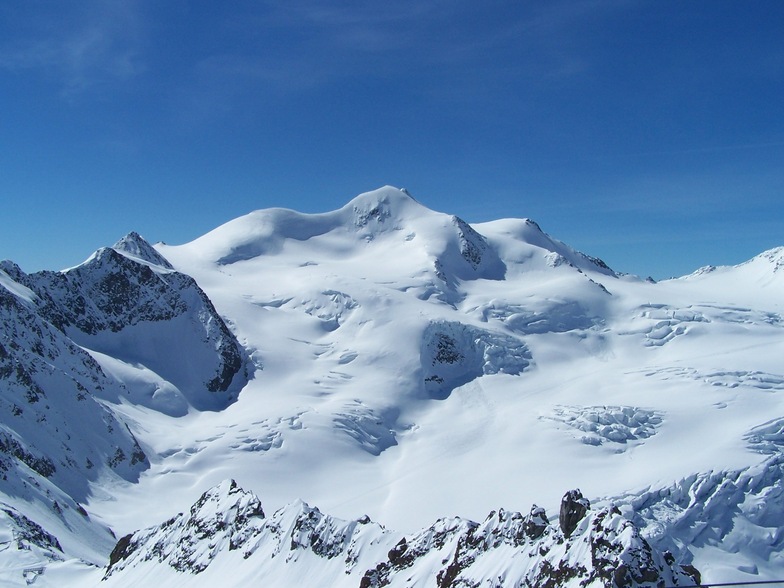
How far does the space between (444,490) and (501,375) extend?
122 feet

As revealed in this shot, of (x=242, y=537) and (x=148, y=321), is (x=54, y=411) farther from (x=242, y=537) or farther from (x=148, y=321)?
(x=242, y=537)

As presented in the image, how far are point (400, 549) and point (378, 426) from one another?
62.7 m

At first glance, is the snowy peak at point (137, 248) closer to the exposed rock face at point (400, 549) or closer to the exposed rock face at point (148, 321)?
the exposed rock face at point (148, 321)

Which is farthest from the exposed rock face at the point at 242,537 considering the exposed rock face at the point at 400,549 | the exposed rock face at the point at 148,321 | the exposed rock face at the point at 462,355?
the exposed rock face at the point at 462,355

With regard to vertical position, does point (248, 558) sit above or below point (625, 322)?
below

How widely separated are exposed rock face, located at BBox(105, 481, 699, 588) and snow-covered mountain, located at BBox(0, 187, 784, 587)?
0.12 metres

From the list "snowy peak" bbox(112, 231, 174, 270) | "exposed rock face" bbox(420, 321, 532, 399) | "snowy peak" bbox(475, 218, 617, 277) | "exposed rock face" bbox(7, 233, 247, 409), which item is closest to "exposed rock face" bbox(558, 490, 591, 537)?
"exposed rock face" bbox(420, 321, 532, 399)

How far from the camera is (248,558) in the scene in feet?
123

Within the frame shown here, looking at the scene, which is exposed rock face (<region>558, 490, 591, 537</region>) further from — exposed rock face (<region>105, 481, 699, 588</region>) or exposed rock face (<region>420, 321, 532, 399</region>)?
exposed rock face (<region>420, 321, 532, 399</region>)

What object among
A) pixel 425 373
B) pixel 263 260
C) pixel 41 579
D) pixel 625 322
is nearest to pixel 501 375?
pixel 425 373

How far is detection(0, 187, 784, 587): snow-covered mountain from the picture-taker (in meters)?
35.8

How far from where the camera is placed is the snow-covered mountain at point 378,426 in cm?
3575

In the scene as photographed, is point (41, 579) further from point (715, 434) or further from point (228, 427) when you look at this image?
point (715, 434)

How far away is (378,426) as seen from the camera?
9369 cm
